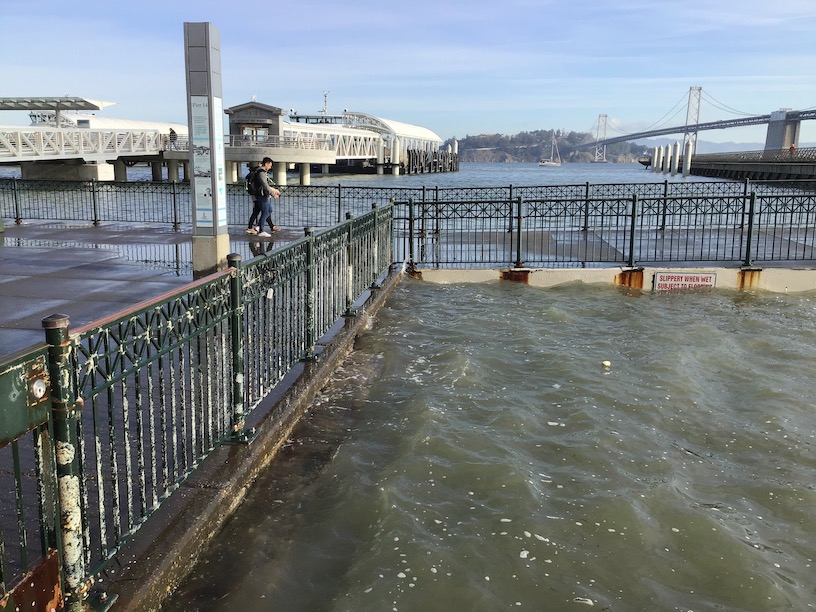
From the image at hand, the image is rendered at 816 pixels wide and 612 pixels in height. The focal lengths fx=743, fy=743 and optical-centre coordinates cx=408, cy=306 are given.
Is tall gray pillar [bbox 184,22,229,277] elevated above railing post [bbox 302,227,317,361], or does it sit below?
above

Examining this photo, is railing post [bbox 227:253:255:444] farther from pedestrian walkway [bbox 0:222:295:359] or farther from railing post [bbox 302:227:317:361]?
pedestrian walkway [bbox 0:222:295:359]

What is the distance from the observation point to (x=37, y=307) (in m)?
9.20

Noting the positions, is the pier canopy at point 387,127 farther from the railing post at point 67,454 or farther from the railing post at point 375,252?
the railing post at point 67,454

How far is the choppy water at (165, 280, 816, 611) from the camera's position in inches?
155

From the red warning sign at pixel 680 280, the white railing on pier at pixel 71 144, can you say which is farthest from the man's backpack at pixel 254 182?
the white railing on pier at pixel 71 144

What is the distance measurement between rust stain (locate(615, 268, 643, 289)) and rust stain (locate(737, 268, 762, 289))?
1.62 meters

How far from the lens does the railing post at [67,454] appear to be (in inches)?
115

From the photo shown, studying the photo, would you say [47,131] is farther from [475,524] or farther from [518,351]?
[475,524]

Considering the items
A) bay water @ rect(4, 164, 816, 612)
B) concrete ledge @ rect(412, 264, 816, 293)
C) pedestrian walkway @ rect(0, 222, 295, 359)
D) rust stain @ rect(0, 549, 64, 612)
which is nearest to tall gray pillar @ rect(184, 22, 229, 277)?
pedestrian walkway @ rect(0, 222, 295, 359)

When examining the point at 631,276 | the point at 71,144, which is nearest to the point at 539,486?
the point at 631,276

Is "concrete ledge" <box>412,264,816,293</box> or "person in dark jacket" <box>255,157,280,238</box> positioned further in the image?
"person in dark jacket" <box>255,157,280,238</box>

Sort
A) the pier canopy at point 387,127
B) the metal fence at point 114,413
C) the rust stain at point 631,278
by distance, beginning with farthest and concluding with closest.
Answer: the pier canopy at point 387,127 < the rust stain at point 631,278 < the metal fence at point 114,413

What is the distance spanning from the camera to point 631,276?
494 inches

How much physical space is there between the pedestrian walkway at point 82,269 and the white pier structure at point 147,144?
2484 cm
